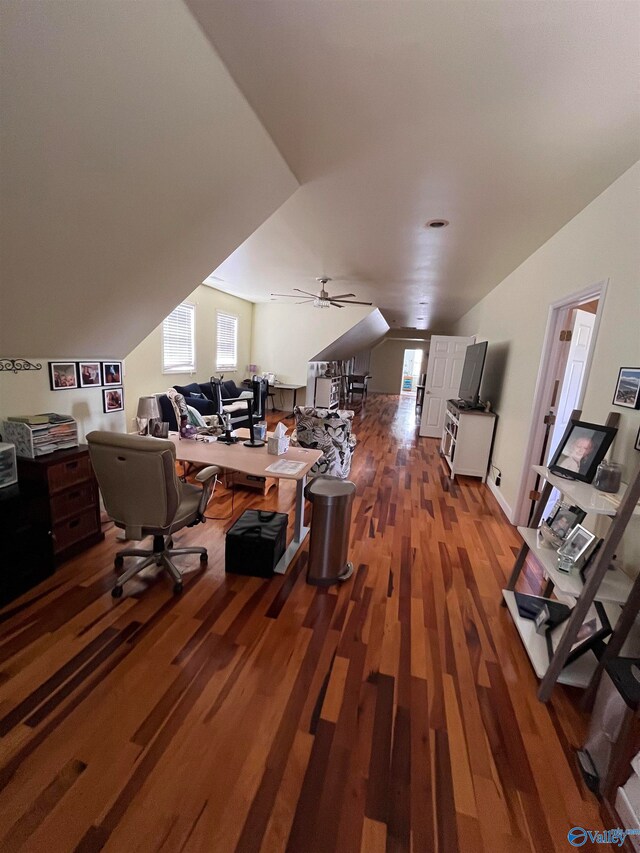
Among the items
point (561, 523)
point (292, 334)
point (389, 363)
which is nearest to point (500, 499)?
point (561, 523)

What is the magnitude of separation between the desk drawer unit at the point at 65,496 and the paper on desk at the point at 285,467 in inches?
53.8

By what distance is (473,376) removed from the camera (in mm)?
4641

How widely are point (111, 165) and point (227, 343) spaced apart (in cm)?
628

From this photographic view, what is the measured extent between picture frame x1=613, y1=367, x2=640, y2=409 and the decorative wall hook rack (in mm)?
3822

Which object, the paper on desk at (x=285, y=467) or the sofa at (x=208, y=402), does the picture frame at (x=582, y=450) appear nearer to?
the paper on desk at (x=285, y=467)

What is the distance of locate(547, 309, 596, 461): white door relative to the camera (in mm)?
3002

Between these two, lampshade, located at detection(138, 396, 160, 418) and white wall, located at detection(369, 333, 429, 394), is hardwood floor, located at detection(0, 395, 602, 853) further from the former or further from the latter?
white wall, located at detection(369, 333, 429, 394)

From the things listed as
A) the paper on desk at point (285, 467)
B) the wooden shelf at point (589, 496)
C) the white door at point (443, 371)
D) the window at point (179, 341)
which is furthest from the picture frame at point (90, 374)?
the white door at point (443, 371)

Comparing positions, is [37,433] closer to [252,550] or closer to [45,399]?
[45,399]

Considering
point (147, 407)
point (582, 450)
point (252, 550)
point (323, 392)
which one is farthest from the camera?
point (323, 392)

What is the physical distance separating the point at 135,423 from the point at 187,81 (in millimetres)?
4559

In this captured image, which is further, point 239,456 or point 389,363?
point 389,363

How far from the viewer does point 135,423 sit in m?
5.07

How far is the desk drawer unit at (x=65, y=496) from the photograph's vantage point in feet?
7.15
